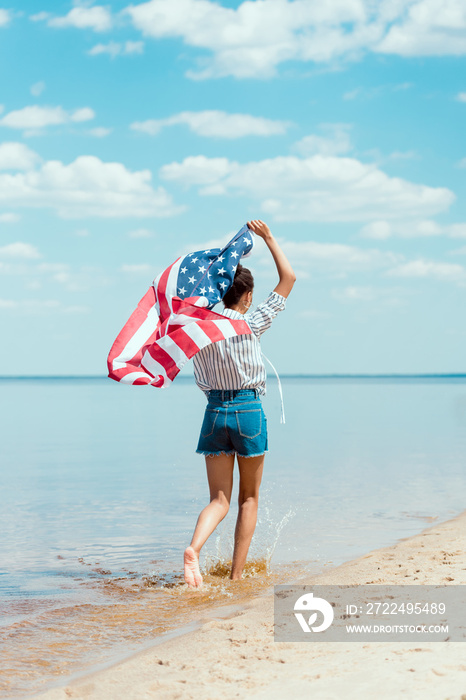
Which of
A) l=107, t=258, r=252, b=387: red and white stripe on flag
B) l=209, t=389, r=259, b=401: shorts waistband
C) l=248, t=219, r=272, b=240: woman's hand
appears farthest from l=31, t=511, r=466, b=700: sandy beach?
l=248, t=219, r=272, b=240: woman's hand

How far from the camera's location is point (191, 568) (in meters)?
4.84

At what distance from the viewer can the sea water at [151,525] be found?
4.40 m

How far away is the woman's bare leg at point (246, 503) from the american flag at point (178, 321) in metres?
0.82

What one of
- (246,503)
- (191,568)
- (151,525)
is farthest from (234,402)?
(151,525)

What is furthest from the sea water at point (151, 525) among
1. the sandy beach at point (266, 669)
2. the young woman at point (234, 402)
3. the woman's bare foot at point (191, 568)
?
the young woman at point (234, 402)

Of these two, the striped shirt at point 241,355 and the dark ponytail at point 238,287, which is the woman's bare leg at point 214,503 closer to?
the striped shirt at point 241,355

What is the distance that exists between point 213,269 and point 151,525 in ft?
12.1

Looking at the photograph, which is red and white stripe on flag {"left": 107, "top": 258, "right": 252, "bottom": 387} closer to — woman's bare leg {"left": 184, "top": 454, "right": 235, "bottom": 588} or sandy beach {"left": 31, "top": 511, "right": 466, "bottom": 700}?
woman's bare leg {"left": 184, "top": 454, "right": 235, "bottom": 588}

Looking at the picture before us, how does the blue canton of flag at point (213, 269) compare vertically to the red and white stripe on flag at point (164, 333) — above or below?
above

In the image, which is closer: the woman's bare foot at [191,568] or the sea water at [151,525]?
the sea water at [151,525]

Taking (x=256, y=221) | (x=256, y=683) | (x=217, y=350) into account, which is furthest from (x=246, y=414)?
(x=256, y=683)

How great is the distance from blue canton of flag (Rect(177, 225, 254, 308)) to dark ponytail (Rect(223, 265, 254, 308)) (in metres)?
0.06

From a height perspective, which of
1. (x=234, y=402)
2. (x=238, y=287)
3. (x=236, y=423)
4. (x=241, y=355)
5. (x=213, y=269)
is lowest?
(x=236, y=423)

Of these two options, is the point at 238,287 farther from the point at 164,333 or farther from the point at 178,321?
the point at 164,333
